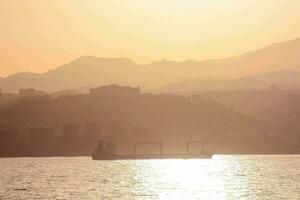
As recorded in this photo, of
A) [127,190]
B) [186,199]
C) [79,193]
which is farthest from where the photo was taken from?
[127,190]

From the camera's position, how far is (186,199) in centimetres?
15962

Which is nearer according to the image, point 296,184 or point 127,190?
point 127,190

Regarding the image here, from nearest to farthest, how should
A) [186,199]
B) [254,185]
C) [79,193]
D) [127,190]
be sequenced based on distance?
[186,199]
[79,193]
[127,190]
[254,185]

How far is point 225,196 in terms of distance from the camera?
549 ft

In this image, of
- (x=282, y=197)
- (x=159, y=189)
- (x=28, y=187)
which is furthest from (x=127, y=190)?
(x=282, y=197)

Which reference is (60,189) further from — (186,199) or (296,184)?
(296,184)

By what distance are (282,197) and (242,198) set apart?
677 cm

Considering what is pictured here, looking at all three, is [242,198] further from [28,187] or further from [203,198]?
[28,187]

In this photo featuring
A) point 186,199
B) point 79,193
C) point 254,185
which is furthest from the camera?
point 254,185

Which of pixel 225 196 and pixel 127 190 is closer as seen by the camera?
pixel 225 196

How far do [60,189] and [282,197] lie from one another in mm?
42244

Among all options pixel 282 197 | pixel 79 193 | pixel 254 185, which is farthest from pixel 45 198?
pixel 254 185

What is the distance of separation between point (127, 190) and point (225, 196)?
77.6 ft

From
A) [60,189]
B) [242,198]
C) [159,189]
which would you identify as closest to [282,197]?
[242,198]
